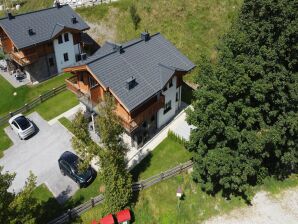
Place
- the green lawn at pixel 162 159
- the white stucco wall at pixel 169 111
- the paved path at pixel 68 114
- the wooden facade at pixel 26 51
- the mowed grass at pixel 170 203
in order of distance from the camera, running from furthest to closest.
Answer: the wooden facade at pixel 26 51 < the paved path at pixel 68 114 < the white stucco wall at pixel 169 111 < the green lawn at pixel 162 159 < the mowed grass at pixel 170 203

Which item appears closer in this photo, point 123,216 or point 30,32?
point 123,216

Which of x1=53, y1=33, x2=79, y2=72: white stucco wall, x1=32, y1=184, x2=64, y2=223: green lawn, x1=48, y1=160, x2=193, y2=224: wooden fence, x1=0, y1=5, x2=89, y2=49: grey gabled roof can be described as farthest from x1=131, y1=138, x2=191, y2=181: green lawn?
x1=0, y1=5, x2=89, y2=49: grey gabled roof

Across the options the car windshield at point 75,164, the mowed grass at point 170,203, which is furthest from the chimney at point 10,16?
the mowed grass at point 170,203

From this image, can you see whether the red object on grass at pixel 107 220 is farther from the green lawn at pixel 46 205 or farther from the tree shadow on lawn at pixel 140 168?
the tree shadow on lawn at pixel 140 168

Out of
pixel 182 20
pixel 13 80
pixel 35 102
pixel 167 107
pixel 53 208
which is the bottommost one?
pixel 53 208

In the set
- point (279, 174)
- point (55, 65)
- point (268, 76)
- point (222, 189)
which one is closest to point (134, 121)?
point (222, 189)

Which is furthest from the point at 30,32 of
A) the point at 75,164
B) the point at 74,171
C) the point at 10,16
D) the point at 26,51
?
the point at 74,171

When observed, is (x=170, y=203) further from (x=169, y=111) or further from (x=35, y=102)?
(x=35, y=102)

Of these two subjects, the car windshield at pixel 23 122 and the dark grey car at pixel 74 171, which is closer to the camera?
the dark grey car at pixel 74 171
